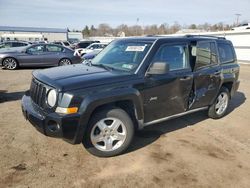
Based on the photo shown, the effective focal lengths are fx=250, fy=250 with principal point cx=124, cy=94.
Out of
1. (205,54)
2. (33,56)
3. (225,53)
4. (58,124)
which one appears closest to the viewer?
(58,124)

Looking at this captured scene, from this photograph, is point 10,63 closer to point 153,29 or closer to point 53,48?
point 53,48

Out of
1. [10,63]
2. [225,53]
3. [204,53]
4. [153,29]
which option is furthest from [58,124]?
[153,29]

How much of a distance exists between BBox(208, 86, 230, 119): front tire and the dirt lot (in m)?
0.42

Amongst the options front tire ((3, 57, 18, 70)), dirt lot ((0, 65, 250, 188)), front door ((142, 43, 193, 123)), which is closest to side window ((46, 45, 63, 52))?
front tire ((3, 57, 18, 70))

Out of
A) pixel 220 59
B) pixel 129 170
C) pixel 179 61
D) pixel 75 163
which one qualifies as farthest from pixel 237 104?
pixel 75 163

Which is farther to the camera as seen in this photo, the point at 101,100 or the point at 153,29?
the point at 153,29

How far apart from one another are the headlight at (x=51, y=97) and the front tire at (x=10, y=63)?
11.3 m

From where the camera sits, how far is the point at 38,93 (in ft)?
12.6

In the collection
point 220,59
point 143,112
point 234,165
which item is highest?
point 220,59

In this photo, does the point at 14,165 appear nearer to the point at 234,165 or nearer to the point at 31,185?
the point at 31,185

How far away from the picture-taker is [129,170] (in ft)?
11.9

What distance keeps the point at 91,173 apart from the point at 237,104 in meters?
5.54

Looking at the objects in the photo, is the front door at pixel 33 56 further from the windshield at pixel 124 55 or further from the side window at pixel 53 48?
the windshield at pixel 124 55

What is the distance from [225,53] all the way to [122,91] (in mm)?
3346
